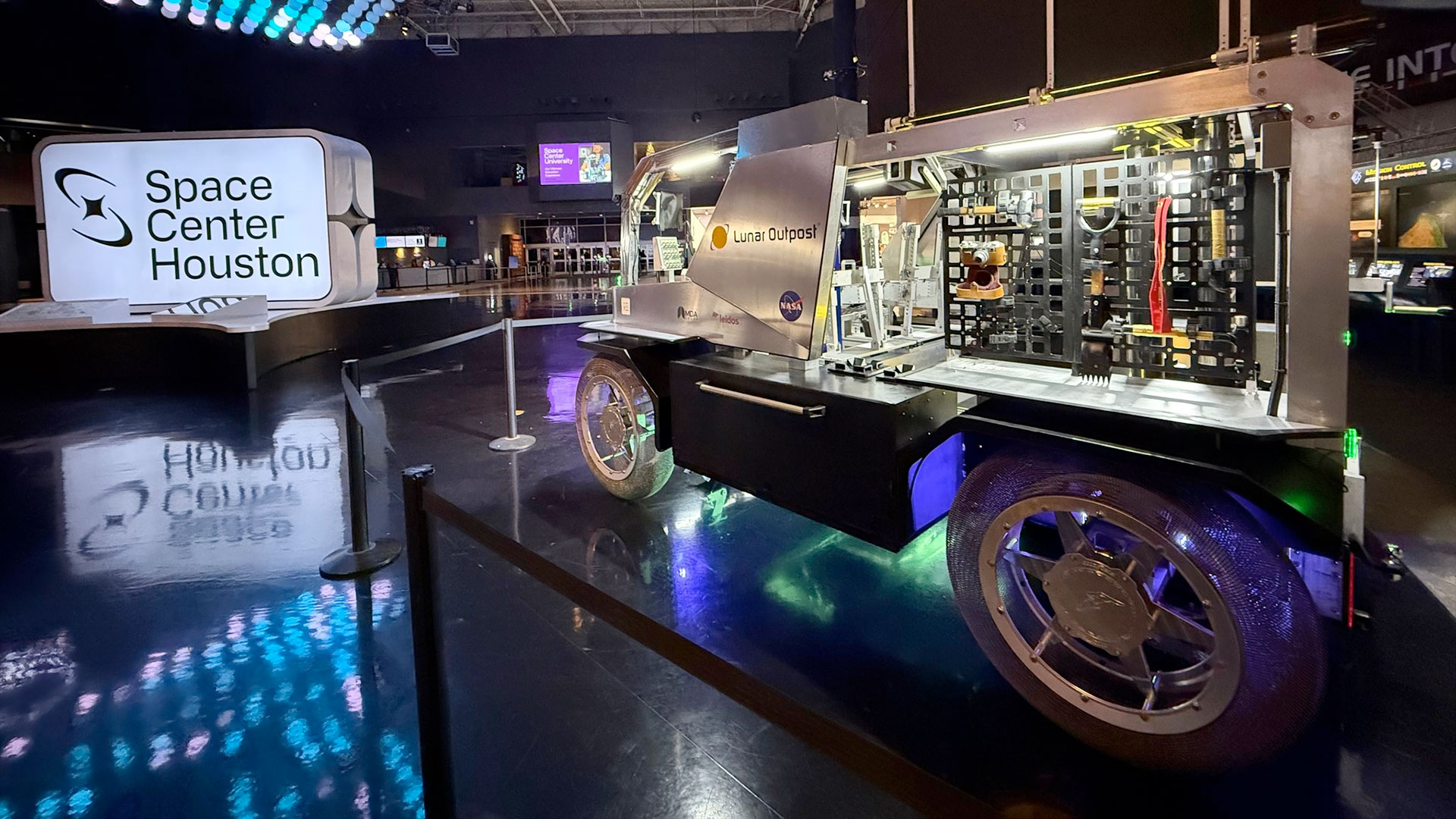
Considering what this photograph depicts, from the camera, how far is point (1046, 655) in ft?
7.10

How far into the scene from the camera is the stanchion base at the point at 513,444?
543 centimetres

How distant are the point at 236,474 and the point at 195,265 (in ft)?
16.2

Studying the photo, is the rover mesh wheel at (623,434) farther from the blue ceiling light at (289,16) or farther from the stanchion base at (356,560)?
the blue ceiling light at (289,16)

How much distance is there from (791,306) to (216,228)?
824cm

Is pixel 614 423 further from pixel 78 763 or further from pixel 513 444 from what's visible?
pixel 78 763

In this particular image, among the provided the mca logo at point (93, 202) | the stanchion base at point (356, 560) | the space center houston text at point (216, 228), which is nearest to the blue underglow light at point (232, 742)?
the stanchion base at point (356, 560)

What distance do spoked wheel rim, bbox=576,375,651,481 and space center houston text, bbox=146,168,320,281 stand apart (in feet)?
19.8

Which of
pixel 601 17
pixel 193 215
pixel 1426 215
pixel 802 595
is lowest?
pixel 802 595

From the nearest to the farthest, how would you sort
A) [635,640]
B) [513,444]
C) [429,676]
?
[635,640], [429,676], [513,444]

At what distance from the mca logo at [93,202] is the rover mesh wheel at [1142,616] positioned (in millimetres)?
9738

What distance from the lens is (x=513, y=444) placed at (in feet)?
18.1

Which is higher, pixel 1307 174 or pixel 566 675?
pixel 1307 174

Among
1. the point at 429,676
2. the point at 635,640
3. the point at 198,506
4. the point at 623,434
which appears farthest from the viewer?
the point at 198,506

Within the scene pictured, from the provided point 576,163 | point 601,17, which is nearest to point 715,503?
point 576,163
